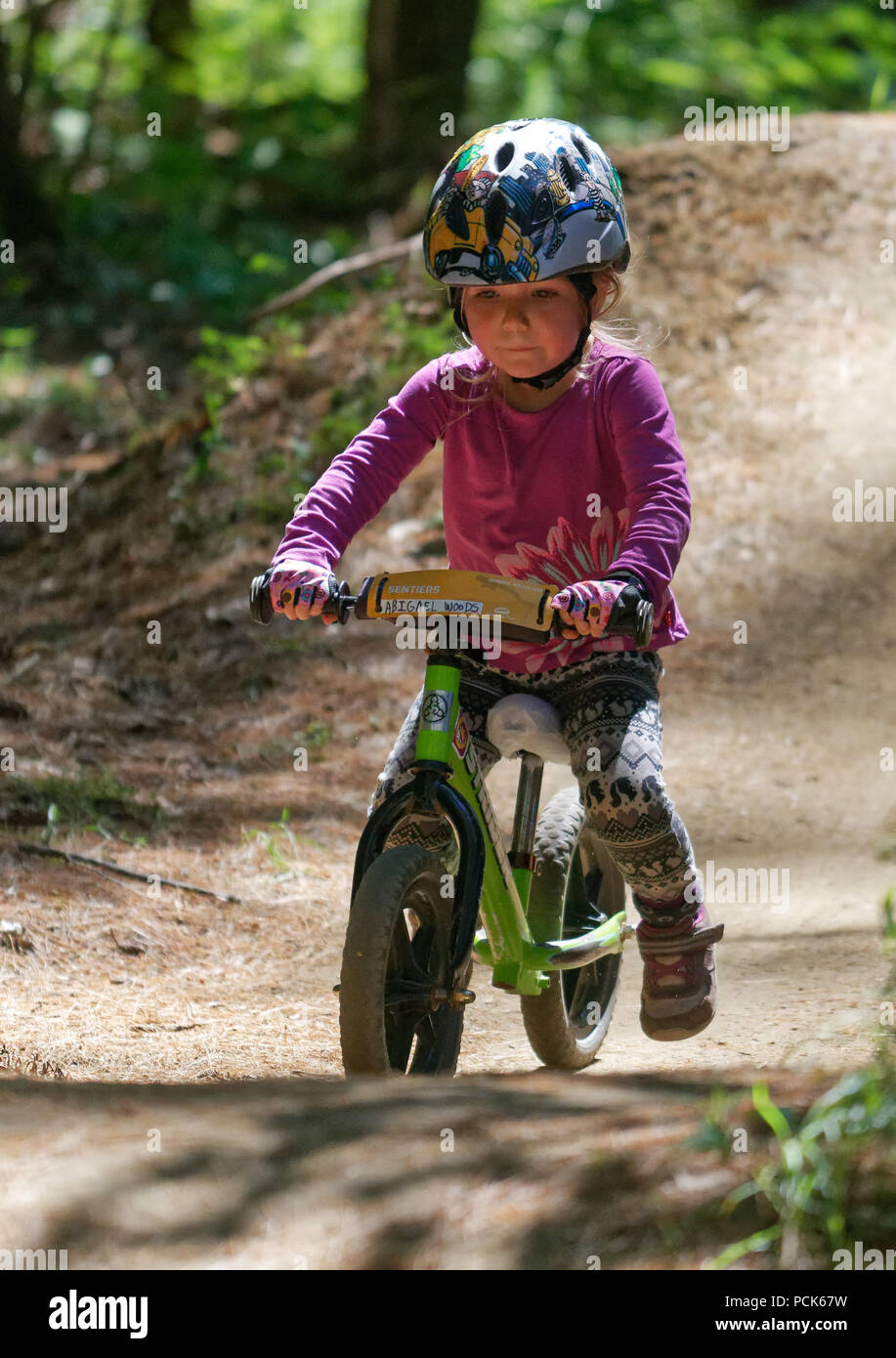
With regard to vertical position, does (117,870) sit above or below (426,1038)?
above

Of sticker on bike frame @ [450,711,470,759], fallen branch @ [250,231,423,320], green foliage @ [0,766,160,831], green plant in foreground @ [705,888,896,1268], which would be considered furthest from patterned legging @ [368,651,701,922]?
fallen branch @ [250,231,423,320]

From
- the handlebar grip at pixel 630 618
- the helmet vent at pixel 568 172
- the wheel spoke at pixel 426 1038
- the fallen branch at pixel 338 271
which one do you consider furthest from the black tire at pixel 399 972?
the fallen branch at pixel 338 271

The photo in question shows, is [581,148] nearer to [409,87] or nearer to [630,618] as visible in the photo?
[630,618]

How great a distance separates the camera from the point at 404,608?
10.8ft

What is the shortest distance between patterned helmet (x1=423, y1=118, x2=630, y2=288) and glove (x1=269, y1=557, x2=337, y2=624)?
2.34 ft

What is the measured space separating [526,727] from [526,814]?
32 centimetres

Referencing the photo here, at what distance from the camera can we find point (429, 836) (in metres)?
3.59

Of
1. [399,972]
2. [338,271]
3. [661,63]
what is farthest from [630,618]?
[661,63]

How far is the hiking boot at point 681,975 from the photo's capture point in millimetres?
3906

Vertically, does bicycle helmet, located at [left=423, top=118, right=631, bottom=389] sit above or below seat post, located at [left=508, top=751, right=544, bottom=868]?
above

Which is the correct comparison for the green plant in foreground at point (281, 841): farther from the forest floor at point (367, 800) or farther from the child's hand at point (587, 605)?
the child's hand at point (587, 605)

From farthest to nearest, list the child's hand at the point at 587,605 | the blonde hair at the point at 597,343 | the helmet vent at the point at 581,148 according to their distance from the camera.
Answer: the blonde hair at the point at 597,343
the helmet vent at the point at 581,148
the child's hand at the point at 587,605

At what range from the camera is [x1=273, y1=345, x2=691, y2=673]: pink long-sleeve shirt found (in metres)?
3.70

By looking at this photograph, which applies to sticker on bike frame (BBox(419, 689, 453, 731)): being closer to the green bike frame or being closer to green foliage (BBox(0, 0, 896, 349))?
the green bike frame
